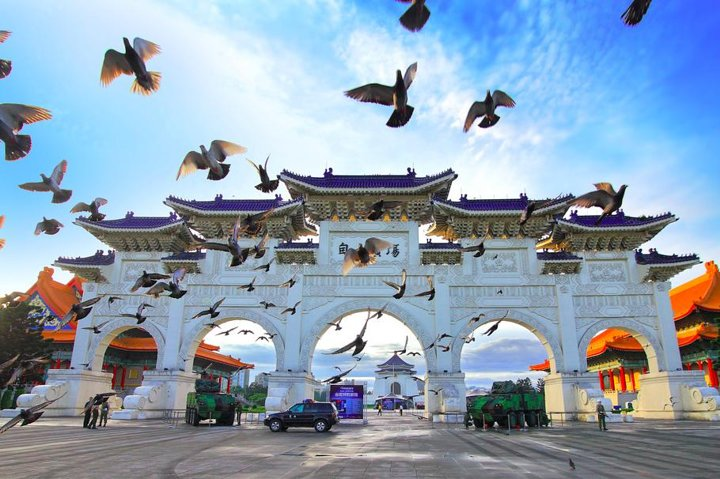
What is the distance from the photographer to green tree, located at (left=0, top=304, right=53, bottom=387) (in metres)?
26.8

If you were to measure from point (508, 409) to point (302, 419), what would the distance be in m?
8.53

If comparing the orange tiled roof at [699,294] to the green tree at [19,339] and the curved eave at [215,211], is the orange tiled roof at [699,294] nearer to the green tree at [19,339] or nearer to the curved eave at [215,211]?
the curved eave at [215,211]

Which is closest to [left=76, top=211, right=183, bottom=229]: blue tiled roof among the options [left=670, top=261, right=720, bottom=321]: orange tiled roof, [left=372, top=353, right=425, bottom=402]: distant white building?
[left=670, top=261, right=720, bottom=321]: orange tiled roof

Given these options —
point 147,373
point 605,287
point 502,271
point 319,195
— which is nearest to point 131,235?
point 147,373

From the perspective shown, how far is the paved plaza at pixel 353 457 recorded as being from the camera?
8195 millimetres

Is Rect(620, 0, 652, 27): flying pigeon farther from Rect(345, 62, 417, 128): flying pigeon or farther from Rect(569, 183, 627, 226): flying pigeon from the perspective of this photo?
Rect(569, 183, 627, 226): flying pigeon

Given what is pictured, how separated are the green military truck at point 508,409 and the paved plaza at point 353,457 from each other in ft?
15.8

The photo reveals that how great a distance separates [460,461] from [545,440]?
6.28 meters

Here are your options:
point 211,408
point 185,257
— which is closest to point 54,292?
point 185,257

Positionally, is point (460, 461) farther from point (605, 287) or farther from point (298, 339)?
point (605, 287)

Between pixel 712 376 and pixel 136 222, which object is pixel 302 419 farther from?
pixel 712 376

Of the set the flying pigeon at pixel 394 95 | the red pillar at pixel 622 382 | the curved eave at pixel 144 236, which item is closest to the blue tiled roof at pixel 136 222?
the curved eave at pixel 144 236

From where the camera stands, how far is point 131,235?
26812mm

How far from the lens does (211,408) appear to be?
21906 millimetres
